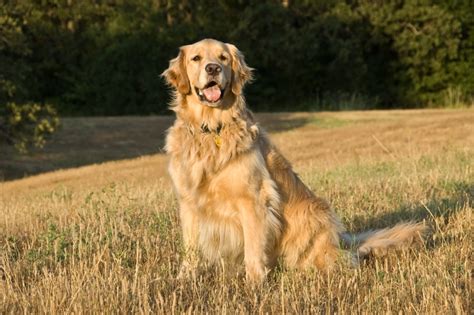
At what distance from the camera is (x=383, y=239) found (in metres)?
6.07

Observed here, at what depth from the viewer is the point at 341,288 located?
4887 millimetres

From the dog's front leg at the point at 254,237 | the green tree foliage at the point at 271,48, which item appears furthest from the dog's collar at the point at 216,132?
the green tree foliage at the point at 271,48

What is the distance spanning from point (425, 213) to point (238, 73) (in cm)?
288

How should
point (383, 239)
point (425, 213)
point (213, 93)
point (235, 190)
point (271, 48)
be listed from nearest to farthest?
1. point (235, 190)
2. point (213, 93)
3. point (383, 239)
4. point (425, 213)
5. point (271, 48)

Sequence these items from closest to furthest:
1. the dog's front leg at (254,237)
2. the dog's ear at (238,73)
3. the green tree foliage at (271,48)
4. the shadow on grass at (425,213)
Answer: the dog's front leg at (254,237)
the dog's ear at (238,73)
the shadow on grass at (425,213)
the green tree foliage at (271,48)

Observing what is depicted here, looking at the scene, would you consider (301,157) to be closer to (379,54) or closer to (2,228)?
(2,228)

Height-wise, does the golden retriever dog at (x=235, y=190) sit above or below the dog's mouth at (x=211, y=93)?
below

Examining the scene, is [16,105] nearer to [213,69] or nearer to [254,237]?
[213,69]

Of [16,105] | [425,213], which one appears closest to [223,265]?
[425,213]

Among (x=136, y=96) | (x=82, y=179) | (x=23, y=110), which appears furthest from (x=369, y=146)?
(x=136, y=96)

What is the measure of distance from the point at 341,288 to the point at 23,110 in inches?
619

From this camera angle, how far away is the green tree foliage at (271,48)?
34.9 metres

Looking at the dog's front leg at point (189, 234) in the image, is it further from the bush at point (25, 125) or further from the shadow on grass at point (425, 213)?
the bush at point (25, 125)

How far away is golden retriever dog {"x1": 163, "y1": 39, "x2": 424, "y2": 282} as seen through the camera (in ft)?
18.3
